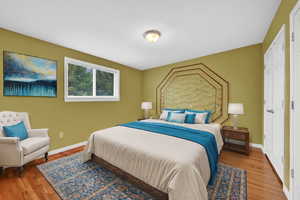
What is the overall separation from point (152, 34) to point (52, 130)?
2959mm

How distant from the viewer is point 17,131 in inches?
78.8

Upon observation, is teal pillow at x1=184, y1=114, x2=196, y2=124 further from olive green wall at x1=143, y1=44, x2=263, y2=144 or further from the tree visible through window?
the tree visible through window

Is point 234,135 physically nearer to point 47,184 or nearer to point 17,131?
point 47,184

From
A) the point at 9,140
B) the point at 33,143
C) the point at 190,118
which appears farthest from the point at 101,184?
the point at 190,118

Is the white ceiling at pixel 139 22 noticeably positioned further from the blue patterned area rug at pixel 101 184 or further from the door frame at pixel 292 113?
the blue patterned area rug at pixel 101 184

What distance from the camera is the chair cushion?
6.17 ft

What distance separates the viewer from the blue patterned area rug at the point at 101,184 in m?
1.48

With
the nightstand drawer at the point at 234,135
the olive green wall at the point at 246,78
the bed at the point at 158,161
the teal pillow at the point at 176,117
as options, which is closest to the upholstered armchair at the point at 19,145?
the bed at the point at 158,161

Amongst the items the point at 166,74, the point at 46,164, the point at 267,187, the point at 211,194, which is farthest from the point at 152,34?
the point at 46,164

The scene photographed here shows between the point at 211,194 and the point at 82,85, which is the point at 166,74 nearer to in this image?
the point at 82,85

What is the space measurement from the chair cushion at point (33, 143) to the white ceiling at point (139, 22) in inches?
78.4

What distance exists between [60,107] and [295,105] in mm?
3987

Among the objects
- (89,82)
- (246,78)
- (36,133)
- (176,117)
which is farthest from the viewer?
(89,82)

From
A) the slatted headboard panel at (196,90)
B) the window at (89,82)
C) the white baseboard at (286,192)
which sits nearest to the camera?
the white baseboard at (286,192)
